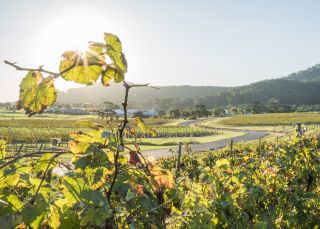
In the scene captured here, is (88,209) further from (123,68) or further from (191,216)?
(191,216)

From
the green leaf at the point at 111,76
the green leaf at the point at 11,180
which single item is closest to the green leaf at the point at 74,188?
the green leaf at the point at 11,180

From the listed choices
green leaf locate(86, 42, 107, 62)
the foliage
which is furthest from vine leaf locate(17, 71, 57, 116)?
green leaf locate(86, 42, 107, 62)

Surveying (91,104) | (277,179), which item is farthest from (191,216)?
(277,179)

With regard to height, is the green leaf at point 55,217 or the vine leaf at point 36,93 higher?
the vine leaf at point 36,93

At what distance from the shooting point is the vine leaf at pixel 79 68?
45.1 inches

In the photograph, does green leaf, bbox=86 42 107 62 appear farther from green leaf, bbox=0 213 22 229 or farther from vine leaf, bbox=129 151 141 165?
green leaf, bbox=0 213 22 229

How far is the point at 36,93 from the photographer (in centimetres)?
120

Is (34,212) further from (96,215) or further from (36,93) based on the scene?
(36,93)

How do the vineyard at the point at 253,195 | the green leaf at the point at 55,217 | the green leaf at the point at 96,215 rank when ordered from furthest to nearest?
the vineyard at the point at 253,195
the green leaf at the point at 55,217
the green leaf at the point at 96,215

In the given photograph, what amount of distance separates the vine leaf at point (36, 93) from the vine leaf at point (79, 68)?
2.3 inches

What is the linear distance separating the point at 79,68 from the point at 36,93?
0.15m

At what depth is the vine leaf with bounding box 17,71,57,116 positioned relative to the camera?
1166 millimetres

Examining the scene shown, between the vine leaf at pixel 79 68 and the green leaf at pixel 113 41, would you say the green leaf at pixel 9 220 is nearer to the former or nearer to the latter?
the vine leaf at pixel 79 68

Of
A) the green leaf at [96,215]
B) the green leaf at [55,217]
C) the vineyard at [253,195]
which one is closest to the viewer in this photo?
the green leaf at [96,215]
